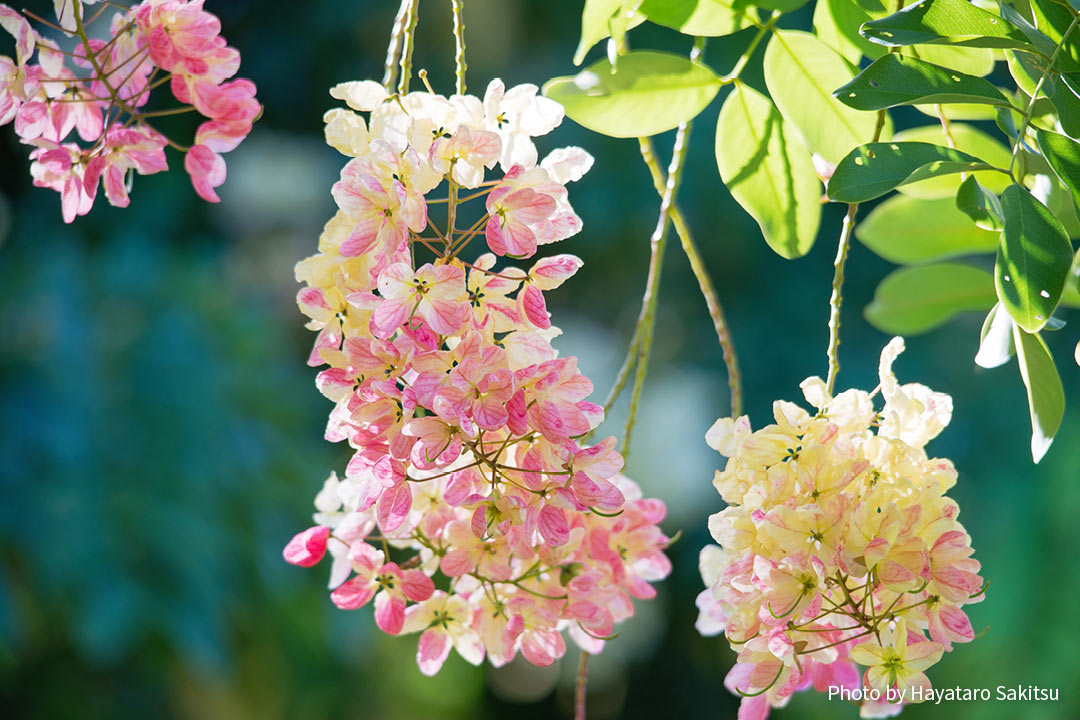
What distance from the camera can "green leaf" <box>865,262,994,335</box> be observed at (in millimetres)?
487

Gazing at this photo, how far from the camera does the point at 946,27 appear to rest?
0.29m

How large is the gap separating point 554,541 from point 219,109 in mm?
214

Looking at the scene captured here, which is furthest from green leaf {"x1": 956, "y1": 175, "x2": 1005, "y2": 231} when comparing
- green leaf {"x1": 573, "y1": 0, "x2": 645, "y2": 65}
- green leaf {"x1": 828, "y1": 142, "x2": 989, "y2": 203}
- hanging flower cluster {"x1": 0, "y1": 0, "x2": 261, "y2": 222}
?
hanging flower cluster {"x1": 0, "y1": 0, "x2": 261, "y2": 222}

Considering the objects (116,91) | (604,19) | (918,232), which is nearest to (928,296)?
(918,232)

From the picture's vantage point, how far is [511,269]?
31 centimetres

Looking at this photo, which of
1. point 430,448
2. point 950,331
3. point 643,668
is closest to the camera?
point 430,448

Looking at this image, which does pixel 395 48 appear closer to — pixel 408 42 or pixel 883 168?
pixel 408 42

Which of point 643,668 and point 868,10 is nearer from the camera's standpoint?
point 868,10

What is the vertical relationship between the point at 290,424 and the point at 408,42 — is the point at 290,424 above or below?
above

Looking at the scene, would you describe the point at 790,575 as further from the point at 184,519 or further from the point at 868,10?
the point at 184,519

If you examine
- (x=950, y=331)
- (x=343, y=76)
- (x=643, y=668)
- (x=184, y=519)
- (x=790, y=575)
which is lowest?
(x=643, y=668)

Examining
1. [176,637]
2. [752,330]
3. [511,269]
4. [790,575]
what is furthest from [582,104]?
[752,330]

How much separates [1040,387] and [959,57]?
5.4 inches

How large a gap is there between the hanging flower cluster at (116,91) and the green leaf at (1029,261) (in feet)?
0.88
